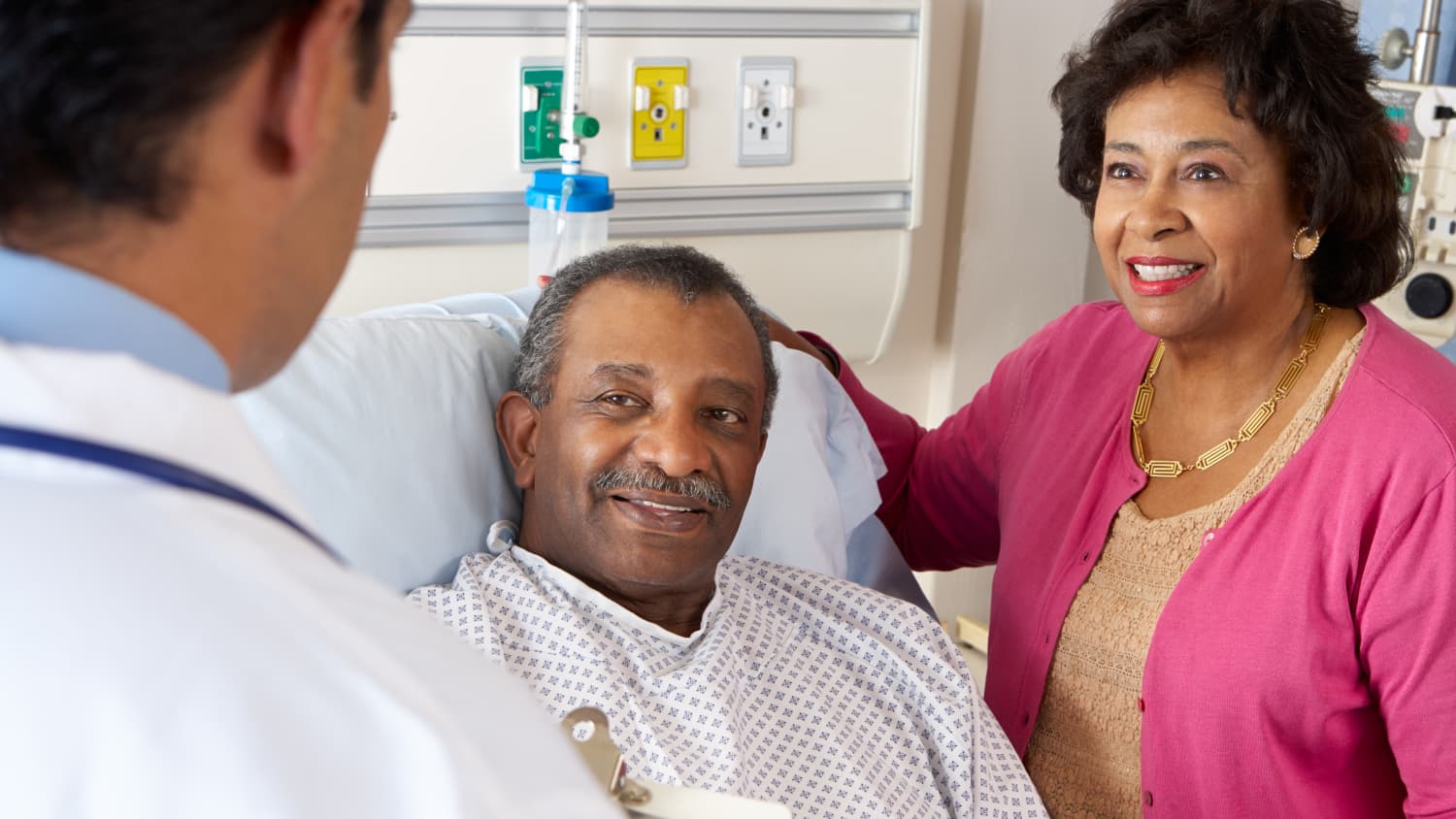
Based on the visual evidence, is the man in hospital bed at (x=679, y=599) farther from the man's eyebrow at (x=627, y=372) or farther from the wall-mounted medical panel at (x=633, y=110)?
the wall-mounted medical panel at (x=633, y=110)

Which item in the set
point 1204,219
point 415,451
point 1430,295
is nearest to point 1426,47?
point 1430,295

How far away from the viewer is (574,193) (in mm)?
2104

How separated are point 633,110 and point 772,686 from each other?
40.5 inches

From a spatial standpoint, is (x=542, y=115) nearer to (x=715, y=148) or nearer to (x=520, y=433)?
(x=715, y=148)

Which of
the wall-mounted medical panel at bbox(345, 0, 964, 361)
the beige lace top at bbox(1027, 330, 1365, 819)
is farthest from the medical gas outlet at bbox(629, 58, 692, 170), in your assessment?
the beige lace top at bbox(1027, 330, 1365, 819)

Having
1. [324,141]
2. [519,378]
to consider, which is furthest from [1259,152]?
[324,141]

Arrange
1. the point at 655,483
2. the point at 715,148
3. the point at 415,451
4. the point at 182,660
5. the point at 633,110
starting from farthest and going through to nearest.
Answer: the point at 715,148, the point at 633,110, the point at 415,451, the point at 655,483, the point at 182,660

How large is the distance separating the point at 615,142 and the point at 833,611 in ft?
2.93

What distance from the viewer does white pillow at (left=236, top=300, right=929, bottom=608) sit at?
158cm

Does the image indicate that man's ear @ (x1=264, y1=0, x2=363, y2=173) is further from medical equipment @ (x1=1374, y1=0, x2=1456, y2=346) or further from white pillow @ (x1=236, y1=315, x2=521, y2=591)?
medical equipment @ (x1=1374, y1=0, x2=1456, y2=346)

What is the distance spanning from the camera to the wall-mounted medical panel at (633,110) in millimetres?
2104

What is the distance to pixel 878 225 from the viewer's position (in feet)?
8.29

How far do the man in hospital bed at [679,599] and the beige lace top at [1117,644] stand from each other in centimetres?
14

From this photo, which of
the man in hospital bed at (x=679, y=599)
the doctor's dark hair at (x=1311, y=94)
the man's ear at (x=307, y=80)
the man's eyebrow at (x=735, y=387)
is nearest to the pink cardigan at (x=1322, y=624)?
the doctor's dark hair at (x=1311, y=94)
